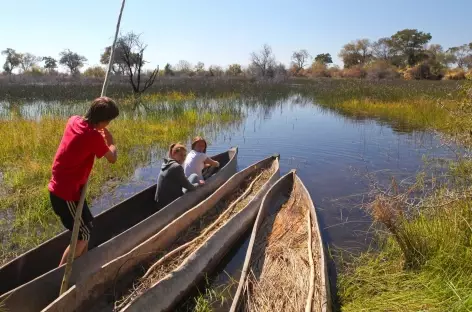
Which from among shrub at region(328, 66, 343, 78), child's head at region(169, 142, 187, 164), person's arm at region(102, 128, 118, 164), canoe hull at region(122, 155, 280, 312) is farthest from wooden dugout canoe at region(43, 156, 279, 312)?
shrub at region(328, 66, 343, 78)

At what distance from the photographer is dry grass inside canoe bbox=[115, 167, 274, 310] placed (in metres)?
4.01

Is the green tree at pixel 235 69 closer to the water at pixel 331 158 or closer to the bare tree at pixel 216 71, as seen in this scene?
the bare tree at pixel 216 71

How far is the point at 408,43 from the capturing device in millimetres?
A: 75125

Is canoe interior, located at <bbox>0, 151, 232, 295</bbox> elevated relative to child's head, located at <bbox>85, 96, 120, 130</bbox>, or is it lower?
lower

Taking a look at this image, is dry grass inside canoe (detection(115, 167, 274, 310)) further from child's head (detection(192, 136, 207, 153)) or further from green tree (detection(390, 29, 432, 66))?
green tree (detection(390, 29, 432, 66))

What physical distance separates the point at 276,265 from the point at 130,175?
551cm

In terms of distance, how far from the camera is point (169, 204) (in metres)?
5.59

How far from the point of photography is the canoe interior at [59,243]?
379 cm

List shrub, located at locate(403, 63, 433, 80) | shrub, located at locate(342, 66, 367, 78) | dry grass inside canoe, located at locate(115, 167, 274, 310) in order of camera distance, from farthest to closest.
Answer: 1. shrub, located at locate(342, 66, 367, 78)
2. shrub, located at locate(403, 63, 433, 80)
3. dry grass inside canoe, located at locate(115, 167, 274, 310)

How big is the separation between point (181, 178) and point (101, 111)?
2.72 metres

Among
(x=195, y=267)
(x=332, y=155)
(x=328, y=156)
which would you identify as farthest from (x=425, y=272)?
(x=332, y=155)

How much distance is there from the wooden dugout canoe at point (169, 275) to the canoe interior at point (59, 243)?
918 millimetres

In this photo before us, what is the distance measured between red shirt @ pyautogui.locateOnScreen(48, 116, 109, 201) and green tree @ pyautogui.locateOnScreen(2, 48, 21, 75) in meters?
97.3

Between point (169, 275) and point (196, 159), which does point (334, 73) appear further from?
point (169, 275)
